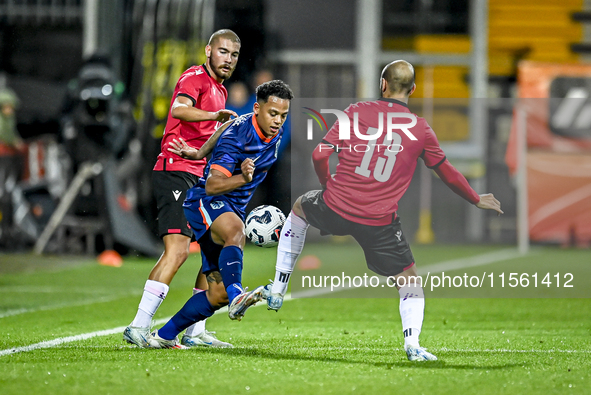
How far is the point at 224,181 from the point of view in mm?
4883

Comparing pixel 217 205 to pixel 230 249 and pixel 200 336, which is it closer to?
pixel 230 249

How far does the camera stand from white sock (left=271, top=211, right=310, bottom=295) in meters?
5.19

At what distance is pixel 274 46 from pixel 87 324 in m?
11.3

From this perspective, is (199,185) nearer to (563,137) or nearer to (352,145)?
(352,145)

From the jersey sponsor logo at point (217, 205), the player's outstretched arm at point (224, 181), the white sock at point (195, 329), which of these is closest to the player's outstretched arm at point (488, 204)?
the player's outstretched arm at point (224, 181)

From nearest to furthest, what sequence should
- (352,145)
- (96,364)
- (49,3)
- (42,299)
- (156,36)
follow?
(96,364)
(352,145)
(42,299)
(156,36)
(49,3)

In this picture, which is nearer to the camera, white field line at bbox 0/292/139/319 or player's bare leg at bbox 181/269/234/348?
player's bare leg at bbox 181/269/234/348

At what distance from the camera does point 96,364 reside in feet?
15.2

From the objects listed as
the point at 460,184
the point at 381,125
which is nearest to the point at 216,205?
the point at 381,125

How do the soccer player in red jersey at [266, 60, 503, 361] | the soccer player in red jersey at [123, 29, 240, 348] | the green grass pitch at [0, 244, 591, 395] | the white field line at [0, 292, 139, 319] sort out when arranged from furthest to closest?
the white field line at [0, 292, 139, 319]
the soccer player in red jersey at [123, 29, 240, 348]
the soccer player in red jersey at [266, 60, 503, 361]
the green grass pitch at [0, 244, 591, 395]

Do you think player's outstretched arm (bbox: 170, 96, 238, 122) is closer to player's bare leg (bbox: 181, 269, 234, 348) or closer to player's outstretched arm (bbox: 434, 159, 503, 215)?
player's bare leg (bbox: 181, 269, 234, 348)

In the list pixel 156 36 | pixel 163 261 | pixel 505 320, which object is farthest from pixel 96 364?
pixel 156 36

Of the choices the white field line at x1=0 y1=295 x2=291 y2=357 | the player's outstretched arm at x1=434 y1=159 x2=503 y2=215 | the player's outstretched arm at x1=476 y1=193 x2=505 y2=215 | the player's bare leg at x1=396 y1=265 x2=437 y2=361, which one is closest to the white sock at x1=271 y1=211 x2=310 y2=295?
the player's bare leg at x1=396 y1=265 x2=437 y2=361

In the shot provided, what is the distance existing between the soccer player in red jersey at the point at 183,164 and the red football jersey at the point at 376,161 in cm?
76
